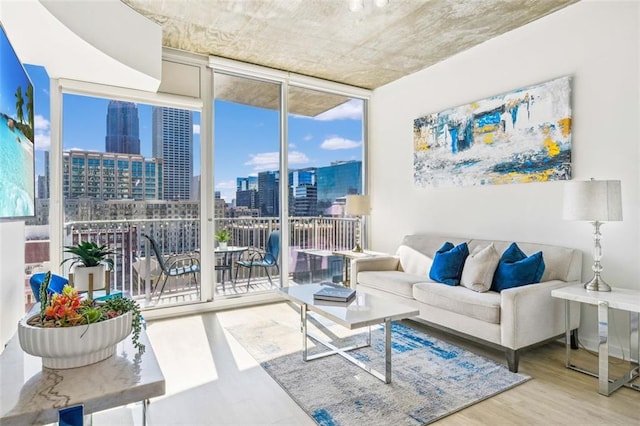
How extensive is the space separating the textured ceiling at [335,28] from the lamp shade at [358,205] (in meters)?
1.57

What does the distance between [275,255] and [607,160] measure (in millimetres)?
3471

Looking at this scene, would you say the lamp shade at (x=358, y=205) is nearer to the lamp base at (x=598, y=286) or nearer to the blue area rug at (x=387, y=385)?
the blue area rug at (x=387, y=385)

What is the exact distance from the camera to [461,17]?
3256 millimetres

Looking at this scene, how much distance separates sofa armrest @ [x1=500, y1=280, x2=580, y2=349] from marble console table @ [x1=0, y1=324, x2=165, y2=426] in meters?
2.31

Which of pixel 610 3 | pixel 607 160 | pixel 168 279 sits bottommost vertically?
pixel 168 279

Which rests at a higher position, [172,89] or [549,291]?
[172,89]

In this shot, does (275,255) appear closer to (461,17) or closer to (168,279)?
(168,279)

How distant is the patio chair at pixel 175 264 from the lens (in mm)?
4137

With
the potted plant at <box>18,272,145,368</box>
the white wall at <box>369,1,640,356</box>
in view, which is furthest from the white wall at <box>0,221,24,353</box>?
the white wall at <box>369,1,640,356</box>

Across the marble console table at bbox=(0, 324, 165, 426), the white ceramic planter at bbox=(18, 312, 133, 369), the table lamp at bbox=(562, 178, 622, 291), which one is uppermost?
the table lamp at bbox=(562, 178, 622, 291)

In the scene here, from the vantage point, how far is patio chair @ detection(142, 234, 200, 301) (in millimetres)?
4137

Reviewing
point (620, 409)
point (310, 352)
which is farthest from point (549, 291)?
point (310, 352)

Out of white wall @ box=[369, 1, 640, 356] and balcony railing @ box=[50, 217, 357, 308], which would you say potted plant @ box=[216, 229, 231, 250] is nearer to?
balcony railing @ box=[50, 217, 357, 308]

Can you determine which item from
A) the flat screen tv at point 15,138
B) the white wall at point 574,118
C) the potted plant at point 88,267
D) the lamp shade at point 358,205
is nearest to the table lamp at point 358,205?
the lamp shade at point 358,205
